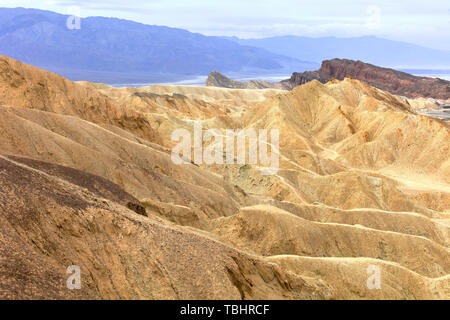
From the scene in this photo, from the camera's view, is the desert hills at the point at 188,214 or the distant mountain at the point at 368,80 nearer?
the desert hills at the point at 188,214

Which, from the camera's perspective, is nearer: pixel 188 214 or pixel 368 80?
pixel 188 214

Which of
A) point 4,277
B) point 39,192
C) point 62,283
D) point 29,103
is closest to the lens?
point 4,277

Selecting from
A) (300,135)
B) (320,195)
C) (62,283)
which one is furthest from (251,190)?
(62,283)

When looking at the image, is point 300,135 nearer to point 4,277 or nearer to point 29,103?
point 29,103

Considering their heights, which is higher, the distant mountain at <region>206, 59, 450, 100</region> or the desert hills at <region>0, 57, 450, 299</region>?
the distant mountain at <region>206, 59, 450, 100</region>

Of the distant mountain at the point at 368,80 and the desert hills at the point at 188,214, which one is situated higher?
the distant mountain at the point at 368,80

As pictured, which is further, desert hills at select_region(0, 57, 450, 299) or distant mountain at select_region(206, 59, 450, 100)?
distant mountain at select_region(206, 59, 450, 100)

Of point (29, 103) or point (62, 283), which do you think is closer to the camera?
point (62, 283)

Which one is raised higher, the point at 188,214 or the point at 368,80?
the point at 368,80
